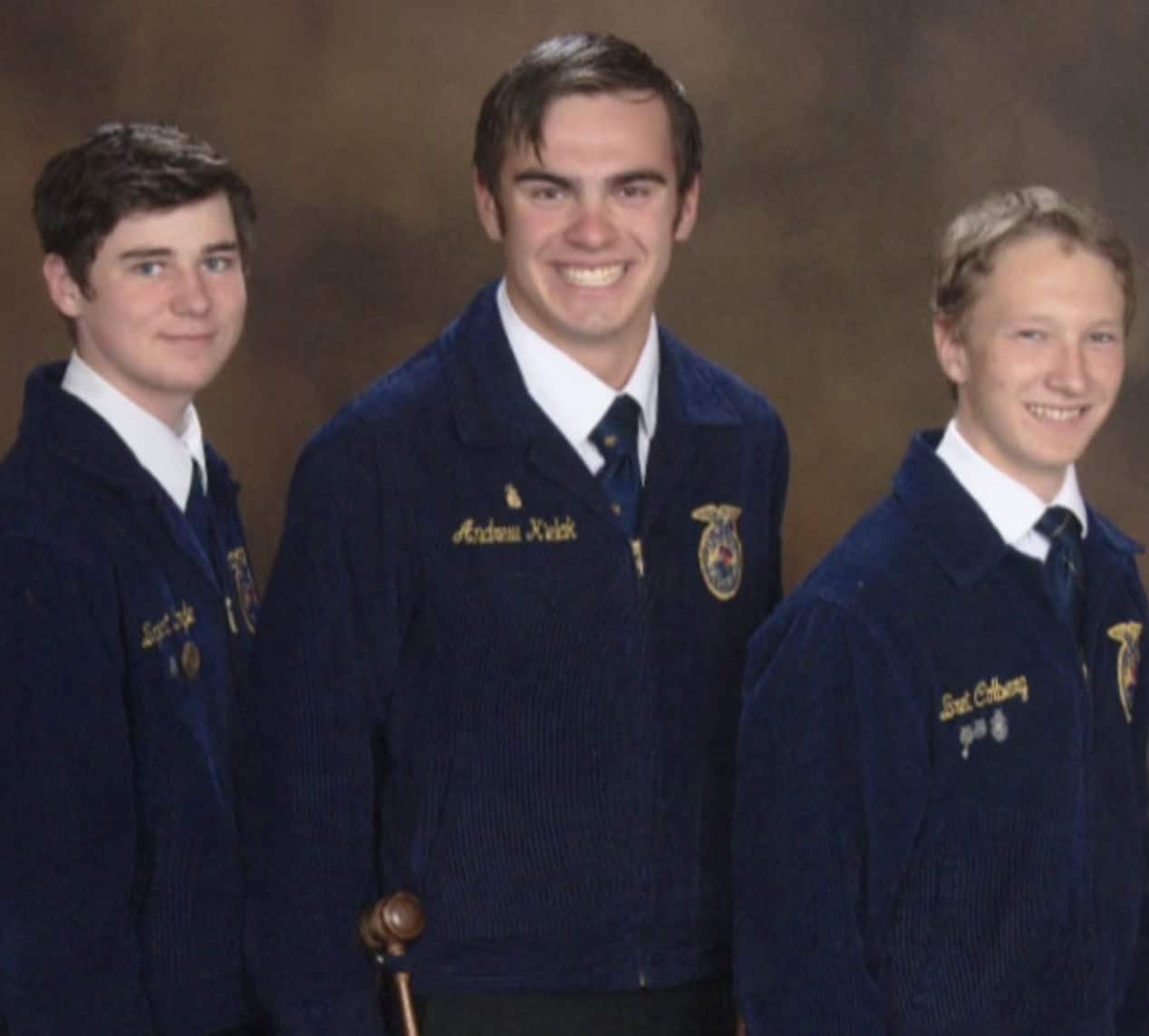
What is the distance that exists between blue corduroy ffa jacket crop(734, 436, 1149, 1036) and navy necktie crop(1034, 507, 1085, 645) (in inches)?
3.1

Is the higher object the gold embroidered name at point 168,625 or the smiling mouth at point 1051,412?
the smiling mouth at point 1051,412

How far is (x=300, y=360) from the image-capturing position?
5.77m

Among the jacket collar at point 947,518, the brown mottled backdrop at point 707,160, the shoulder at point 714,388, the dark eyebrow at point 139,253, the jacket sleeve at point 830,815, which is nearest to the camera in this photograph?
the jacket sleeve at point 830,815

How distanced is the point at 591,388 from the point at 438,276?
6.67ft

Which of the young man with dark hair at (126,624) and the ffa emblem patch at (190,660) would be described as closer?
the young man with dark hair at (126,624)

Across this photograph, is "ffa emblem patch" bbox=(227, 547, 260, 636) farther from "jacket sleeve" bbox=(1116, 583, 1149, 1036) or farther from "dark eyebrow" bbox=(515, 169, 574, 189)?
"jacket sleeve" bbox=(1116, 583, 1149, 1036)

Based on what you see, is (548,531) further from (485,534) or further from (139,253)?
(139,253)

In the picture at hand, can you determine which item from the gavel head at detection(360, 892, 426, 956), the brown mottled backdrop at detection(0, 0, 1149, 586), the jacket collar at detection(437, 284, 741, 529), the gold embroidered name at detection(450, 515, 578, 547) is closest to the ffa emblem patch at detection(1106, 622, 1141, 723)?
the jacket collar at detection(437, 284, 741, 529)

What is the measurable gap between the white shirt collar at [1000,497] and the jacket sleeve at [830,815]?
27cm

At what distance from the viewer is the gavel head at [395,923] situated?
11.9 feet

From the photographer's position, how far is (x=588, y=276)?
12.3 ft

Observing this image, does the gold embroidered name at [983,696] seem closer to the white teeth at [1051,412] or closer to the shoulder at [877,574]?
the shoulder at [877,574]

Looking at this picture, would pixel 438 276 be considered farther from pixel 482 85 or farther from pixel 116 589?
pixel 116 589

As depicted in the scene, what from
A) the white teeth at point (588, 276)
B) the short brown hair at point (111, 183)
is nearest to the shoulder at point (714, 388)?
the white teeth at point (588, 276)
